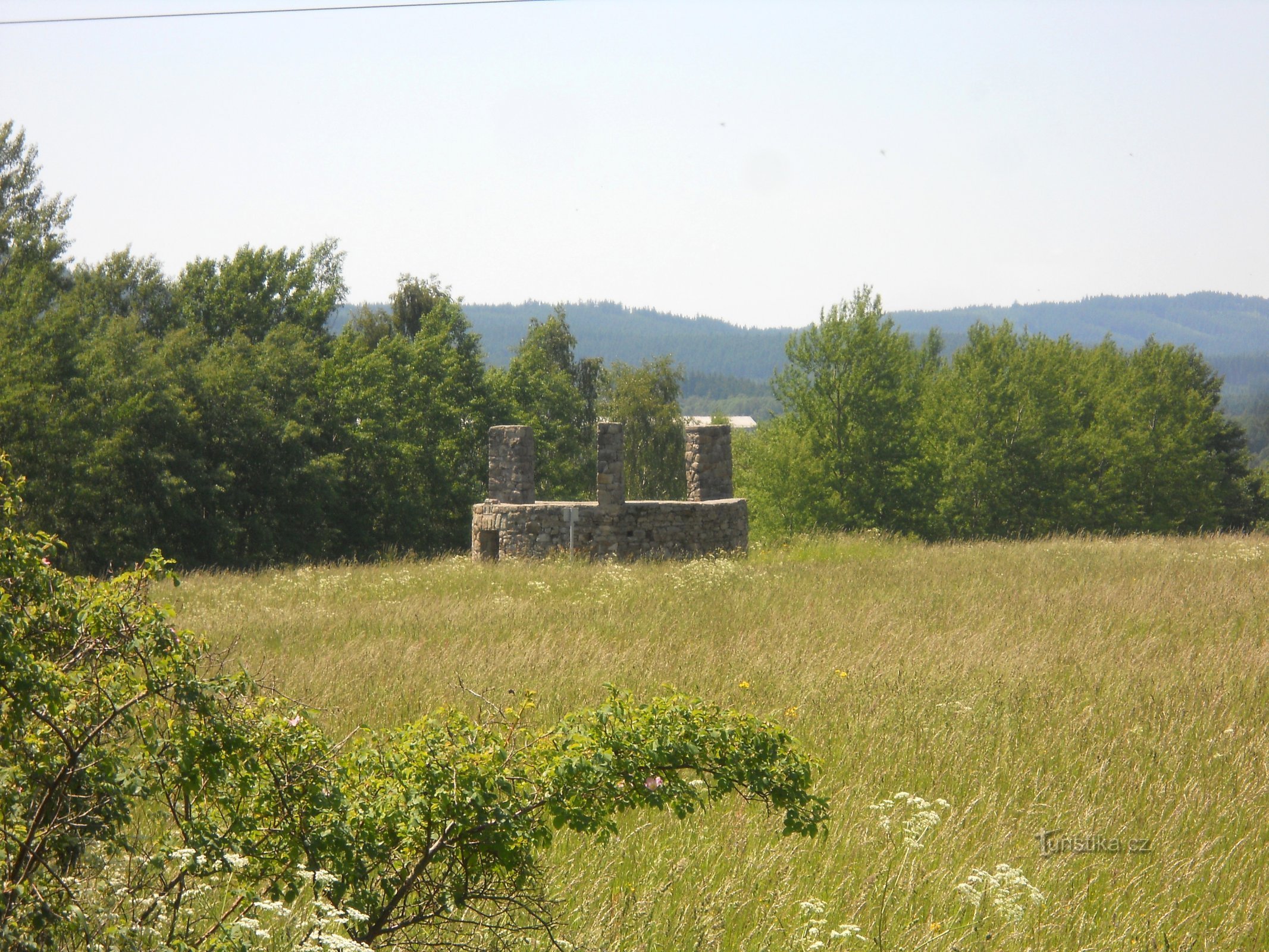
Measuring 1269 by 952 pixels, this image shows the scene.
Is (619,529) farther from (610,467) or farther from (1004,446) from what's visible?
(1004,446)

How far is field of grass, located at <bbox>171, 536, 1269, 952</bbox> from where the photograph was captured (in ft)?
12.5

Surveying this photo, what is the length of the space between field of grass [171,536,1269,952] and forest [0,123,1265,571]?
331 inches

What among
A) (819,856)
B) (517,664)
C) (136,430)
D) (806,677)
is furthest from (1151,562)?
(136,430)

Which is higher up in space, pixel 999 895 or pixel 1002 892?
pixel 1002 892

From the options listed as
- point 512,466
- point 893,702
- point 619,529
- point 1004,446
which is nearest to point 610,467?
point 619,529

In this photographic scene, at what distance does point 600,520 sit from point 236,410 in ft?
37.6

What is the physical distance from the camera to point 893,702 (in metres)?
6.64

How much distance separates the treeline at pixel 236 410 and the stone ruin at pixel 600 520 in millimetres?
2566

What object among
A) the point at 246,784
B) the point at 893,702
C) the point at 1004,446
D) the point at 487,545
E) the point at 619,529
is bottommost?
the point at 487,545

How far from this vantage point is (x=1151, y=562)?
46.7 feet

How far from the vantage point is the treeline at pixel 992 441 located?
96.5 ft


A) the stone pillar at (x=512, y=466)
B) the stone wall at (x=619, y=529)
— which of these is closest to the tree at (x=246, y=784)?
the stone wall at (x=619, y=529)

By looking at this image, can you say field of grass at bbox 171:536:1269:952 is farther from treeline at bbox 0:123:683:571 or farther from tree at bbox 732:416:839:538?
tree at bbox 732:416:839:538

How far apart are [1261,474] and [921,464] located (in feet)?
94.2
